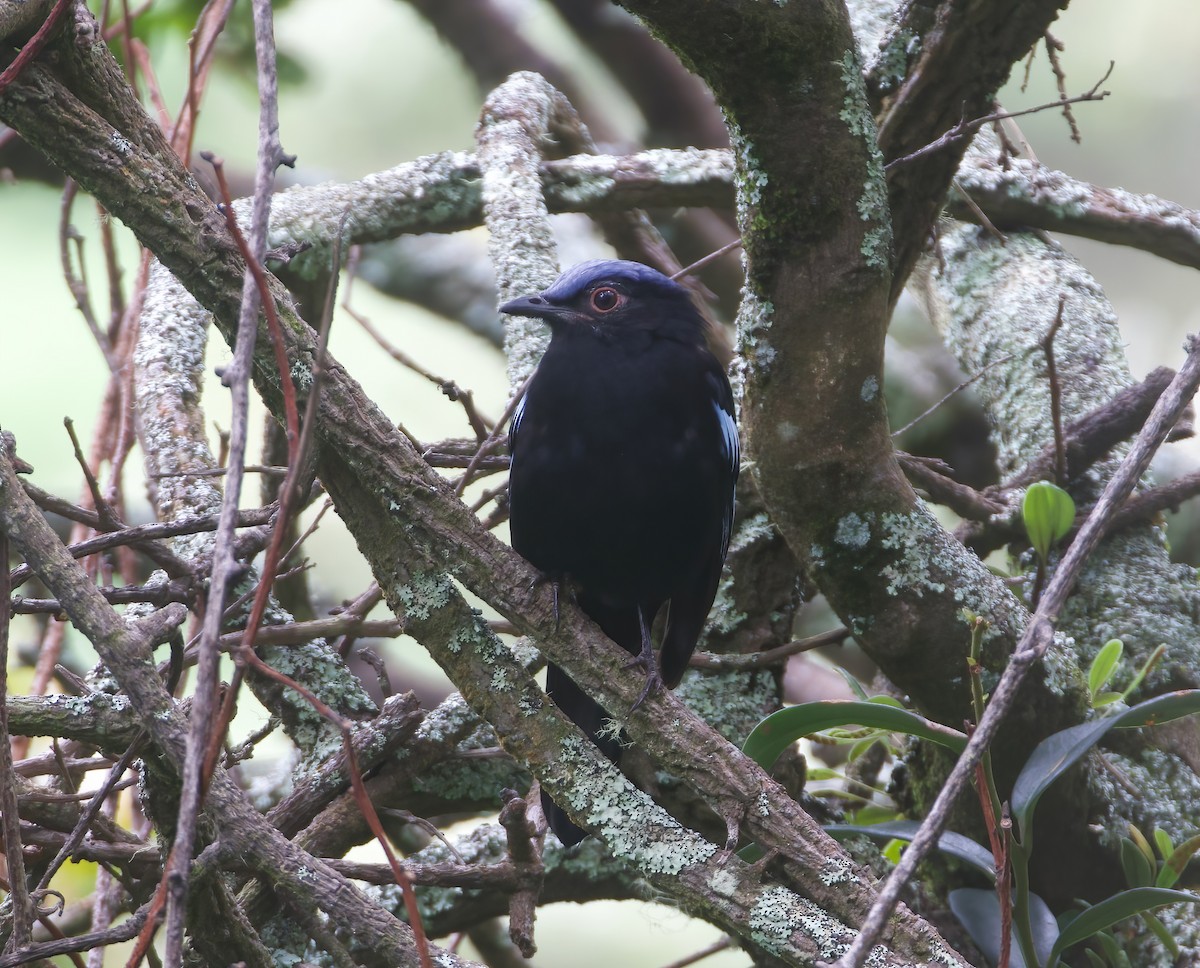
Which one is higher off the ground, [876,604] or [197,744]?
[876,604]

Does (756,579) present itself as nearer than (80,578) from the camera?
No

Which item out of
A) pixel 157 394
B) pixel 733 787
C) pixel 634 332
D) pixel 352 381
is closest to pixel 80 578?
pixel 352 381

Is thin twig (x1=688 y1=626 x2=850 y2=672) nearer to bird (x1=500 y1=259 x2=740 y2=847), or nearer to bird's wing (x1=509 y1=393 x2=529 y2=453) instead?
bird (x1=500 y1=259 x2=740 y2=847)

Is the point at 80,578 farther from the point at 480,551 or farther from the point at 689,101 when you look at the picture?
the point at 689,101

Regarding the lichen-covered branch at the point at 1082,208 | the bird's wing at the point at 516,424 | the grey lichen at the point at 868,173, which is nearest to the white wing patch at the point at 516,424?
the bird's wing at the point at 516,424

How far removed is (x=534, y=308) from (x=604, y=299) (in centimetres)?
19

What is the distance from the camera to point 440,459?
3004 millimetres

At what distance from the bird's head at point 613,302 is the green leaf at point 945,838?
126cm

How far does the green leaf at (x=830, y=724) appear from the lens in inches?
86.4

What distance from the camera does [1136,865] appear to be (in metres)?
2.48

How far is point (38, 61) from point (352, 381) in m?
0.72

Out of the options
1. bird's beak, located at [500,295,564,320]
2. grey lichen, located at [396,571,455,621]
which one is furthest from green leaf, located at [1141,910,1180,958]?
bird's beak, located at [500,295,564,320]

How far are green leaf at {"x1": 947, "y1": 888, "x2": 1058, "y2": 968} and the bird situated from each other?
833 millimetres

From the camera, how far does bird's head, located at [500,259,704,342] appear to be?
2920 millimetres
